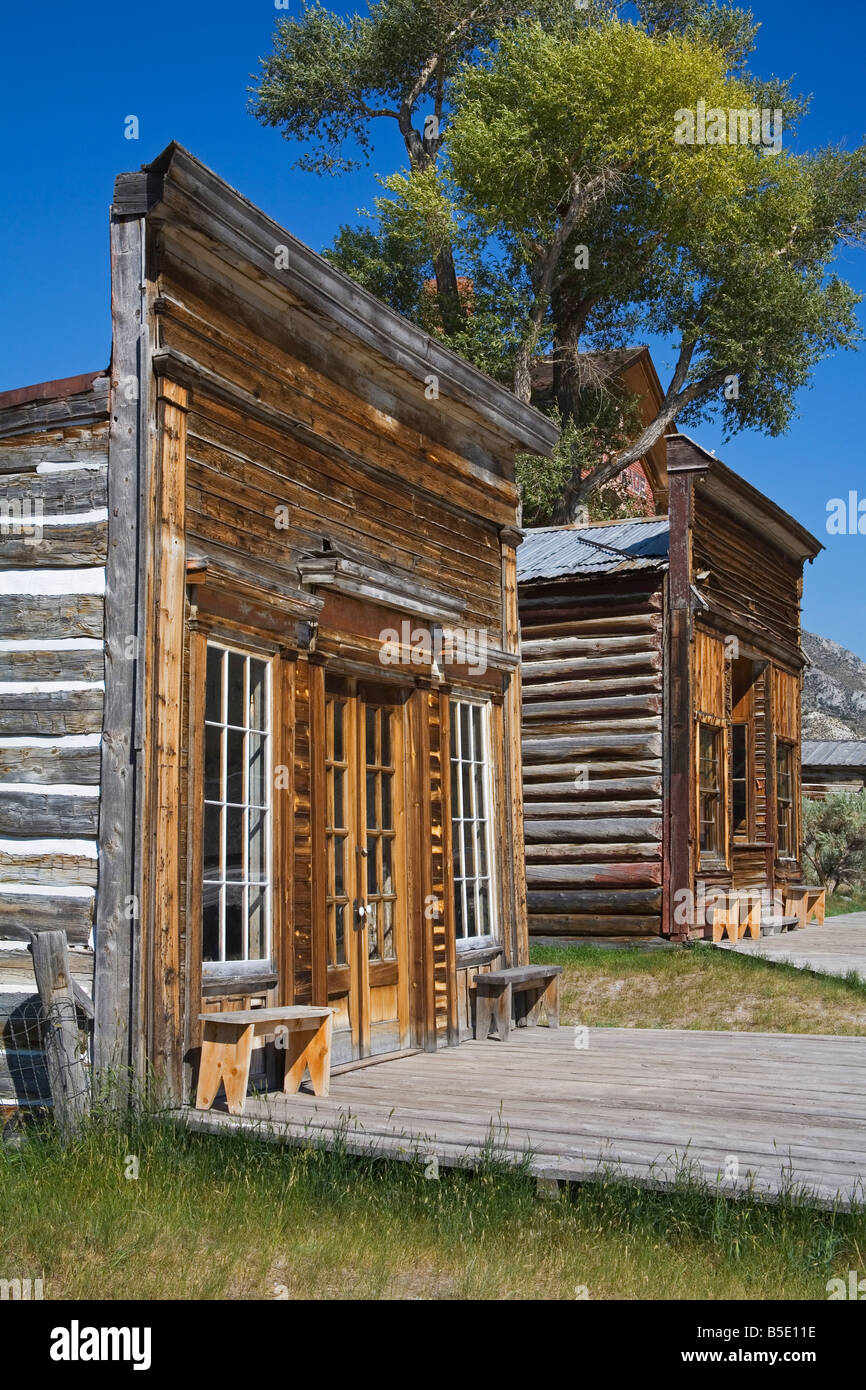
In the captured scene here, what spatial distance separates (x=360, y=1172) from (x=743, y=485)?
11.7m

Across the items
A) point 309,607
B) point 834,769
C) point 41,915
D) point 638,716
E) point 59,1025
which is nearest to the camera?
point 59,1025

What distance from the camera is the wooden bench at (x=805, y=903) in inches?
725

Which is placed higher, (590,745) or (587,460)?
(587,460)

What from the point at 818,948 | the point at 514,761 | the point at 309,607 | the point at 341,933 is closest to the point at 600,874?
the point at 818,948

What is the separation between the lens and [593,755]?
594 inches

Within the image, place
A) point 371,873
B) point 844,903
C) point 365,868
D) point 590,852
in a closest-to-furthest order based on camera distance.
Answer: point 365,868 → point 371,873 → point 590,852 → point 844,903

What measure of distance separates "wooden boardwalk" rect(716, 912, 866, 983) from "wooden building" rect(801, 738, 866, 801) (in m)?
14.0

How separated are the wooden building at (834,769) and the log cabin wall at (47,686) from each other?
26933 mm

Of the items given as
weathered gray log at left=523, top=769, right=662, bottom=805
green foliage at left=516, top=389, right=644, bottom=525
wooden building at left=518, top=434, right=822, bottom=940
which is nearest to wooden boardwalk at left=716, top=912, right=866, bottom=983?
wooden building at left=518, top=434, right=822, bottom=940

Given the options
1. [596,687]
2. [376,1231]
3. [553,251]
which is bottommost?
[376,1231]

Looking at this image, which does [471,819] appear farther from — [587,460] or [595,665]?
[587,460]

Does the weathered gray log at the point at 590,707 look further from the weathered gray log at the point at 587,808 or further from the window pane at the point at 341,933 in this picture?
the window pane at the point at 341,933

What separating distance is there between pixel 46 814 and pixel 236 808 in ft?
3.68

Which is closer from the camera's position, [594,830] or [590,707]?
[594,830]
